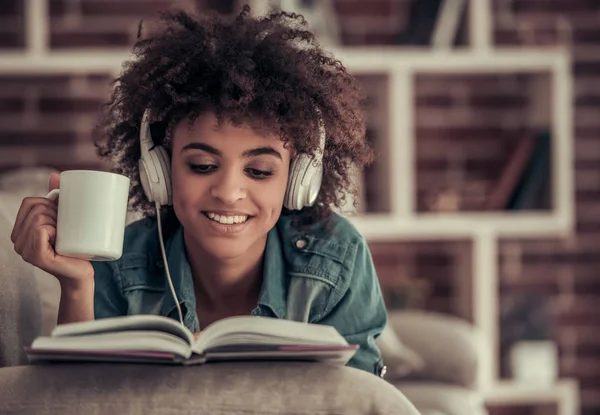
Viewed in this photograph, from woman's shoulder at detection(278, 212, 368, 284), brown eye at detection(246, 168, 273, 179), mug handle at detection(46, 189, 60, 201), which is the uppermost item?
brown eye at detection(246, 168, 273, 179)

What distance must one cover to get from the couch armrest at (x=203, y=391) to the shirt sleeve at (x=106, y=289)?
431mm

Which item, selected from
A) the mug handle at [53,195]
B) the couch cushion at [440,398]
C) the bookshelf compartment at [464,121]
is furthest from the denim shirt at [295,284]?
the bookshelf compartment at [464,121]

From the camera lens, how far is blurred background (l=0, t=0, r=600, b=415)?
9.44 feet

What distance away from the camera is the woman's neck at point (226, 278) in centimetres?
143

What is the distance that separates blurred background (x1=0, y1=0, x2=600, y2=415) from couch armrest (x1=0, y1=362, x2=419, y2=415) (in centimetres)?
181

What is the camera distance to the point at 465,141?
319 centimetres

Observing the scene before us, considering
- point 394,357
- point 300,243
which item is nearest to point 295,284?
point 300,243

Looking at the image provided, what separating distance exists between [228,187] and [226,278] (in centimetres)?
21

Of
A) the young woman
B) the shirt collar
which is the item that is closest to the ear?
the young woman

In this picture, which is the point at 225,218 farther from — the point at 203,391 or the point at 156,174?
the point at 203,391

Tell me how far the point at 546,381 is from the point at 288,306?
5.95 feet

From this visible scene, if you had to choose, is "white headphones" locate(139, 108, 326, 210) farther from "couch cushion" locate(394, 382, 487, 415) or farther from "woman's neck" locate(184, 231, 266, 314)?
"couch cushion" locate(394, 382, 487, 415)

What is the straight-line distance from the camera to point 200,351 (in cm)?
98

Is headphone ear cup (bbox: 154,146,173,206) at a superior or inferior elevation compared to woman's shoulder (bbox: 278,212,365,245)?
superior
